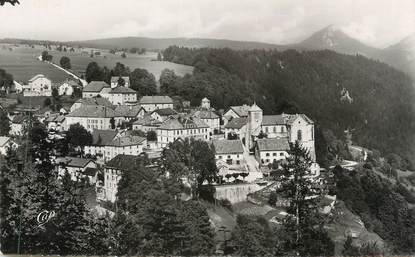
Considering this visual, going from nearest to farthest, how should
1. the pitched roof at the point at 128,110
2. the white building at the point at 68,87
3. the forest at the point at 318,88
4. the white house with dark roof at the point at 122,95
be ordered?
the pitched roof at the point at 128,110 < the white building at the point at 68,87 < the white house with dark roof at the point at 122,95 < the forest at the point at 318,88

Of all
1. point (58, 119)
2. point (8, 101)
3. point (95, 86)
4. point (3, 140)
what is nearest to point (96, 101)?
point (95, 86)

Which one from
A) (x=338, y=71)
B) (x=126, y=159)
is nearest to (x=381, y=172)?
(x=338, y=71)

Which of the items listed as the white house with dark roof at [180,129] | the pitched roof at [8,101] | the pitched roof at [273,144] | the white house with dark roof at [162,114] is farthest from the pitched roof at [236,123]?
the pitched roof at [8,101]

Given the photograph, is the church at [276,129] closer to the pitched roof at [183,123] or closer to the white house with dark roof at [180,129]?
the white house with dark roof at [180,129]

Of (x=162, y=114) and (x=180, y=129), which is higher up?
(x=162, y=114)

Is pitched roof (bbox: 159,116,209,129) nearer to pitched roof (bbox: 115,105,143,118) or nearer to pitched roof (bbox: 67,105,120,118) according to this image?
pitched roof (bbox: 115,105,143,118)

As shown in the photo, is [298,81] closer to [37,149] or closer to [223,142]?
[223,142]

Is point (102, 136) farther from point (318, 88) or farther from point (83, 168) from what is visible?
point (318, 88)
